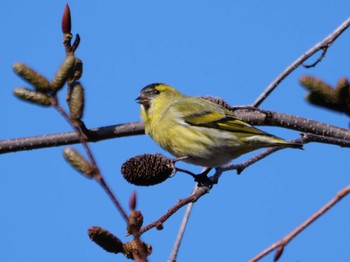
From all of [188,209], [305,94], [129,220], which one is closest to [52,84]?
[129,220]

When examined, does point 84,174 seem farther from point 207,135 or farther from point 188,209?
point 207,135

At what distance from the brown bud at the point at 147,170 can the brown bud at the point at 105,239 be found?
3.78 feet

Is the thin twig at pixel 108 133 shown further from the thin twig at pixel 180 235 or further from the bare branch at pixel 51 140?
the thin twig at pixel 180 235

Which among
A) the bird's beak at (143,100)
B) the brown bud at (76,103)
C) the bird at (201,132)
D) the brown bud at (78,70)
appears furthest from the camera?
the bird's beak at (143,100)

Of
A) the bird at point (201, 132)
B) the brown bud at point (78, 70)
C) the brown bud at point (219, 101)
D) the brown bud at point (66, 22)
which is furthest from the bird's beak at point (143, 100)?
the brown bud at point (66, 22)

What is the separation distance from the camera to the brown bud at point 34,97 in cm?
192

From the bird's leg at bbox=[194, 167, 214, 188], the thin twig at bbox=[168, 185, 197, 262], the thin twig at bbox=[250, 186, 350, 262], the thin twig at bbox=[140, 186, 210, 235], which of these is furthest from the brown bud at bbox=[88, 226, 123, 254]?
the bird's leg at bbox=[194, 167, 214, 188]

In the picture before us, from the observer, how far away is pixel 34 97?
1985 mm

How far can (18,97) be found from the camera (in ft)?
7.48

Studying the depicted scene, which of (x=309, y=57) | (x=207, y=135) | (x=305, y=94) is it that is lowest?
(x=207, y=135)

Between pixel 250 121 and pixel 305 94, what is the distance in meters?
3.43

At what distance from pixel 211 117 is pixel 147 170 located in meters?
2.38

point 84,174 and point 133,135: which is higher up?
point 84,174

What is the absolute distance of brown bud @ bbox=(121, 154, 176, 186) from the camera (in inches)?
141
